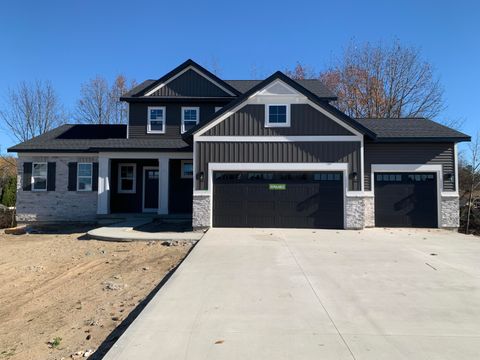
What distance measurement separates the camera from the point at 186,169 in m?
18.4

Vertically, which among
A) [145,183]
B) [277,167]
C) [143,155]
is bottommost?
[145,183]

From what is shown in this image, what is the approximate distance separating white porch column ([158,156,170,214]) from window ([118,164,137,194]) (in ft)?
8.05

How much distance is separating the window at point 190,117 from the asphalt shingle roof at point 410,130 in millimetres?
8511

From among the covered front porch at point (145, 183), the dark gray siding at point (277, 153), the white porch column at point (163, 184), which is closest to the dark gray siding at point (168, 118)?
the covered front porch at point (145, 183)

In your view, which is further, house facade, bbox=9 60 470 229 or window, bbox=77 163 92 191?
window, bbox=77 163 92 191

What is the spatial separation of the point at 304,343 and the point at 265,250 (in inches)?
226

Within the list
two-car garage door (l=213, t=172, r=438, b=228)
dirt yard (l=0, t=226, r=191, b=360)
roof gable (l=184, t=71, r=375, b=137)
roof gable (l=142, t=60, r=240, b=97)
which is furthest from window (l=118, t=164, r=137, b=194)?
two-car garage door (l=213, t=172, r=438, b=228)

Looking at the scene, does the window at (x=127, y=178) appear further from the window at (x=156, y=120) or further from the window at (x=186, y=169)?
the window at (x=186, y=169)

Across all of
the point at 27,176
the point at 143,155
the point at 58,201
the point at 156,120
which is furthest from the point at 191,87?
the point at 27,176

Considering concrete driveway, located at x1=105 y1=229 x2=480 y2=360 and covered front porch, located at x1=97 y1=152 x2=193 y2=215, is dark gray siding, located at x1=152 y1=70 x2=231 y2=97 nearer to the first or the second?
covered front porch, located at x1=97 y1=152 x2=193 y2=215

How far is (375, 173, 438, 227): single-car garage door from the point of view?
15258 millimetres

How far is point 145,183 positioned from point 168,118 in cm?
361

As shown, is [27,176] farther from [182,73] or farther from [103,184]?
[182,73]

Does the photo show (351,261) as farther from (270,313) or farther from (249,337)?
(249,337)
